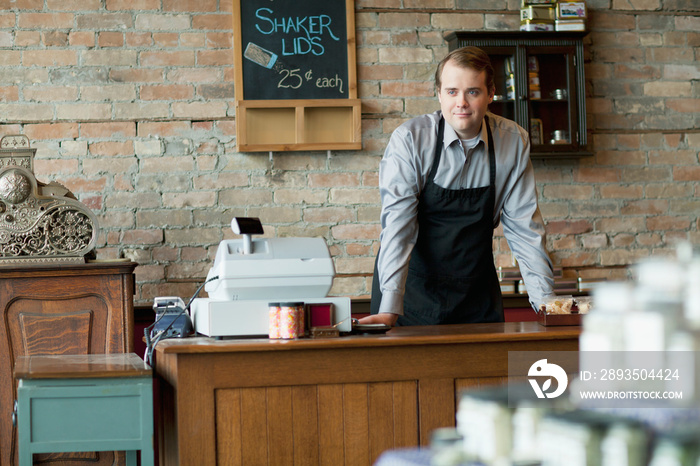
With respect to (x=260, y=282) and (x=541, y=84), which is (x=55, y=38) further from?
(x=541, y=84)

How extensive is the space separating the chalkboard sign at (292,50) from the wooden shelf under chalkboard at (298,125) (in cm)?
5

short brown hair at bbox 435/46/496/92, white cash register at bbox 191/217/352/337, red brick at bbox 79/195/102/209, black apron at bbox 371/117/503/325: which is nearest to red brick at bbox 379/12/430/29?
black apron at bbox 371/117/503/325

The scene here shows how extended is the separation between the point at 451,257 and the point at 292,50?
144cm

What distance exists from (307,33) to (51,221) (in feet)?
4.68

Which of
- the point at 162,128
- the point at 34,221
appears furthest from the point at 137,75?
the point at 34,221

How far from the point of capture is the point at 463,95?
2389mm

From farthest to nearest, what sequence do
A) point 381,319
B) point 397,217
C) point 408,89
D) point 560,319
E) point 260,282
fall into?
point 408,89 < point 397,217 < point 381,319 < point 560,319 < point 260,282

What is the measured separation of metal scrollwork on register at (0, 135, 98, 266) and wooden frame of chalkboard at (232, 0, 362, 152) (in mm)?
843

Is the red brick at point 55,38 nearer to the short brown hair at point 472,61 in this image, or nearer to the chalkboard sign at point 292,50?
the chalkboard sign at point 292,50

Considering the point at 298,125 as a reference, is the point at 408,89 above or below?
above

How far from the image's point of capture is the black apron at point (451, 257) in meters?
2.61

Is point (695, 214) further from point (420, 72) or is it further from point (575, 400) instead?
point (575, 400)

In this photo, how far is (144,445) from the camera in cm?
181

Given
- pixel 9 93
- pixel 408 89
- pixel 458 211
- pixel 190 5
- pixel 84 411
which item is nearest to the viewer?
pixel 84 411
